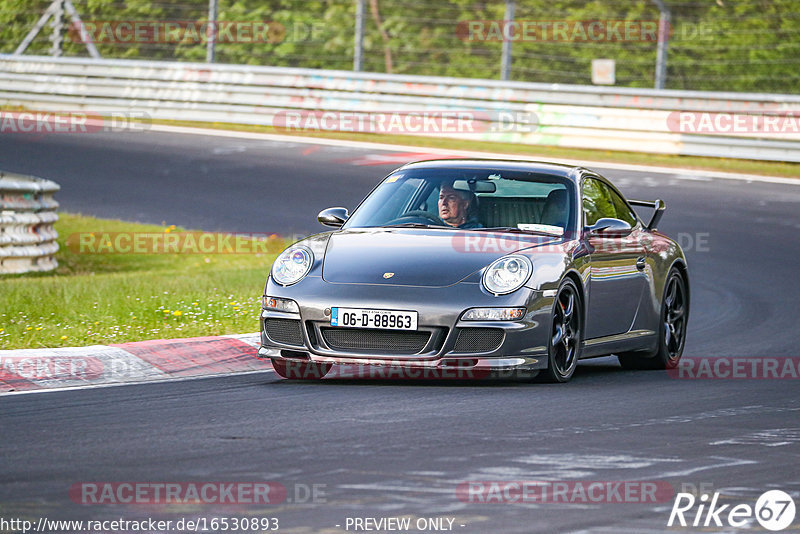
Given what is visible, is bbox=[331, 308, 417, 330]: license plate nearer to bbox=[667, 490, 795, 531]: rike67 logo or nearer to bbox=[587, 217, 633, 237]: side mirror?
bbox=[587, 217, 633, 237]: side mirror

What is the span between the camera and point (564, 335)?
8641 mm

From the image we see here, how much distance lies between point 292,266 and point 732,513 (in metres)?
3.80

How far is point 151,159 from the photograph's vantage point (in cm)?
2205

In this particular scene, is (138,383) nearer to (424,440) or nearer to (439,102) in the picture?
(424,440)

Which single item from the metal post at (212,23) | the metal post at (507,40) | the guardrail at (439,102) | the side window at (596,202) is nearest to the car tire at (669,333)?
the side window at (596,202)

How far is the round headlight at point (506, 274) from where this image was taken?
8.23 metres

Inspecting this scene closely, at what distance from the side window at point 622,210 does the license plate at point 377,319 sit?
2.61 meters

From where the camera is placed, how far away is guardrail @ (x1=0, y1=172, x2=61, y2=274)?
48.3ft

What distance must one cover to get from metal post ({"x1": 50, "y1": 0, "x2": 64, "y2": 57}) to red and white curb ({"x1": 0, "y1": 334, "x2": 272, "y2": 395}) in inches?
744

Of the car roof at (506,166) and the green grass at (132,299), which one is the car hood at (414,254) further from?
the green grass at (132,299)

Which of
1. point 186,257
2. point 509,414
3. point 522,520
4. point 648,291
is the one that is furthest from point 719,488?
point 186,257

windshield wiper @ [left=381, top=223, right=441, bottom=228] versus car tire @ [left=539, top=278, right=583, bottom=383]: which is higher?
windshield wiper @ [left=381, top=223, right=441, bottom=228]

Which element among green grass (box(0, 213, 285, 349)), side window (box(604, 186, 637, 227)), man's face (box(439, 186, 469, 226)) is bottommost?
green grass (box(0, 213, 285, 349))

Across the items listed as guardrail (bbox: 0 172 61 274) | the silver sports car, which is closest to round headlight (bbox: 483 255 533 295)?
the silver sports car
